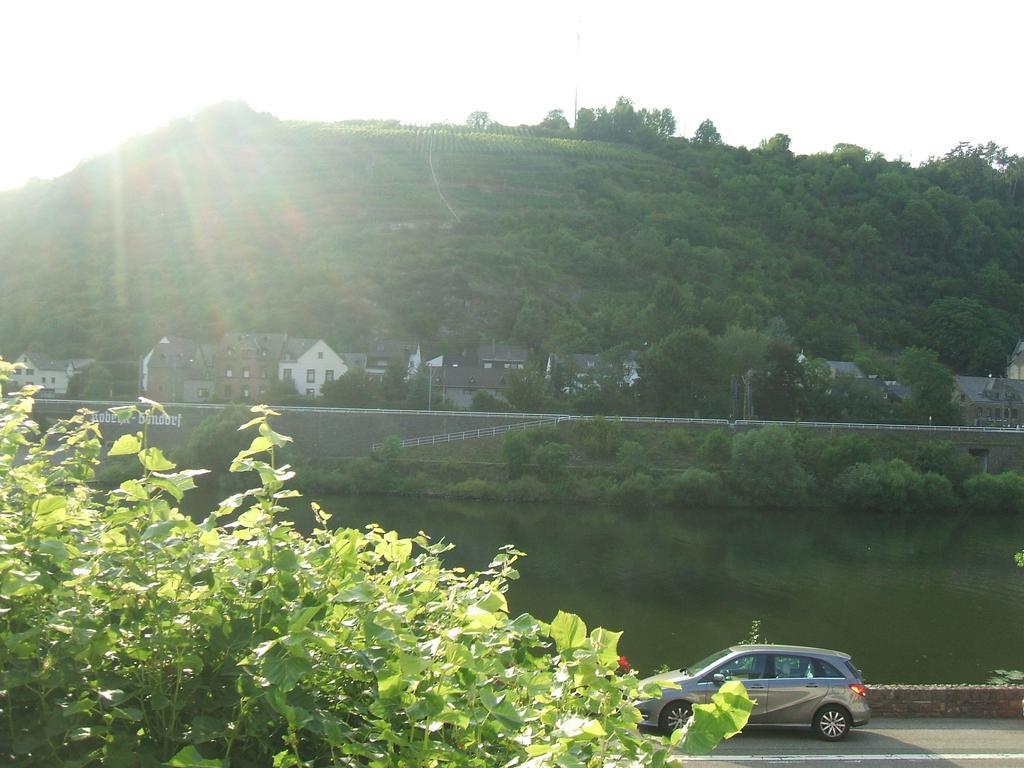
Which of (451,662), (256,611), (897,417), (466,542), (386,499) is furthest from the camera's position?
(897,417)

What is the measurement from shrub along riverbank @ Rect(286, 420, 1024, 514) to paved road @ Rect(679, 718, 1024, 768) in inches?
1240

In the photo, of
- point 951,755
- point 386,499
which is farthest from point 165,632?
point 386,499

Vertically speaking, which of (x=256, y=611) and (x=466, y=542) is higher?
(x=256, y=611)

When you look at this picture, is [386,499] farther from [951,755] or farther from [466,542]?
[951,755]

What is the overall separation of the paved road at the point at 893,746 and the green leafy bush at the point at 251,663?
23.1 feet

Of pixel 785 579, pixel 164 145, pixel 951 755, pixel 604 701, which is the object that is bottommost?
pixel 785 579

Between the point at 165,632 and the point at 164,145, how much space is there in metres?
137

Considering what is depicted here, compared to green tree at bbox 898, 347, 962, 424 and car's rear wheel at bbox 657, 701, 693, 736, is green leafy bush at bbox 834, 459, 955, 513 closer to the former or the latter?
green tree at bbox 898, 347, 962, 424

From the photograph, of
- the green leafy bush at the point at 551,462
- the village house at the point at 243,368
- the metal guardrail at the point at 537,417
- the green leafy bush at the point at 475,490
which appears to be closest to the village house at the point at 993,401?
the metal guardrail at the point at 537,417

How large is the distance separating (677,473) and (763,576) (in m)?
15.5

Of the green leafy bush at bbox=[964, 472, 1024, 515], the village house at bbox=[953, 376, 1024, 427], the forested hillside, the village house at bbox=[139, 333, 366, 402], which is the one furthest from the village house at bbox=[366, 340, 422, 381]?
the village house at bbox=[953, 376, 1024, 427]

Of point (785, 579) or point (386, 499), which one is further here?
point (386, 499)

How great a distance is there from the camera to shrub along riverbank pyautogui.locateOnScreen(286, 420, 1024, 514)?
42.9 meters

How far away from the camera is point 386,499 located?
41656 millimetres
